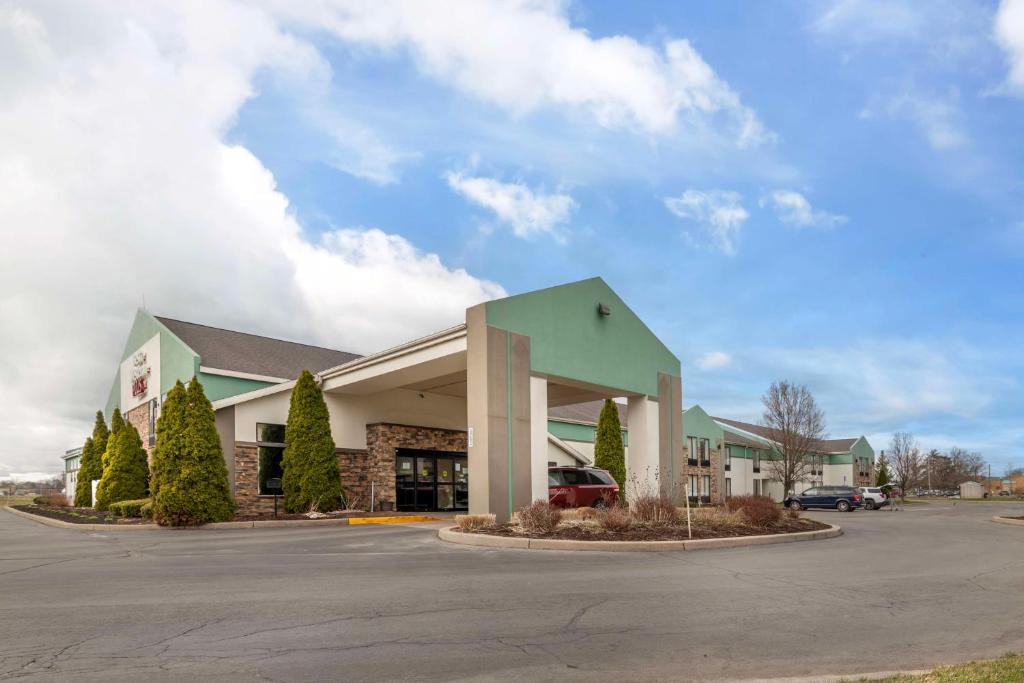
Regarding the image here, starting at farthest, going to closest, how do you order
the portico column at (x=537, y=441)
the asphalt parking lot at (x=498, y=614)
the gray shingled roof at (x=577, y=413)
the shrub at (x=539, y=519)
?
the gray shingled roof at (x=577, y=413) < the portico column at (x=537, y=441) < the shrub at (x=539, y=519) < the asphalt parking lot at (x=498, y=614)

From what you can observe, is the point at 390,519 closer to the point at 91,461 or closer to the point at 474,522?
the point at 474,522

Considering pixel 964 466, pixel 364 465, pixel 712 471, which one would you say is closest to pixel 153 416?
pixel 364 465

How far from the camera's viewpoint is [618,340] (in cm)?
2498

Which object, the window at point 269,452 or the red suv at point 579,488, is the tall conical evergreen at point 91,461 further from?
the red suv at point 579,488

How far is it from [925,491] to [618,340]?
94.6m

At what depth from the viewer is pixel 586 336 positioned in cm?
2344

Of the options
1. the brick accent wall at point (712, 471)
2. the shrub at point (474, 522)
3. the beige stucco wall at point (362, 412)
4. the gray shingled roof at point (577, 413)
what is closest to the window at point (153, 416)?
the beige stucco wall at point (362, 412)

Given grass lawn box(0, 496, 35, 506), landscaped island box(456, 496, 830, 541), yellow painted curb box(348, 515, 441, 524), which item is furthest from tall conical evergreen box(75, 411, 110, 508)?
landscaped island box(456, 496, 830, 541)

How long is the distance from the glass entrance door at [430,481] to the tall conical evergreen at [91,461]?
16.1 meters

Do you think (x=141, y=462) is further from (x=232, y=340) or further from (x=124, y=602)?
(x=124, y=602)

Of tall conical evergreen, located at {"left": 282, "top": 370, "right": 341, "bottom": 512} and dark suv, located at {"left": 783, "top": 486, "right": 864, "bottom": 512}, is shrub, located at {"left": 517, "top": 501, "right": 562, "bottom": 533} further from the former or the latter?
dark suv, located at {"left": 783, "top": 486, "right": 864, "bottom": 512}

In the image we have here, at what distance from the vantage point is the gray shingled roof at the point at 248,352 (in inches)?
1164

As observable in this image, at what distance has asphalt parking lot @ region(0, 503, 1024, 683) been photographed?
19.8 ft

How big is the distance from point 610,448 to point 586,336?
9403 millimetres
